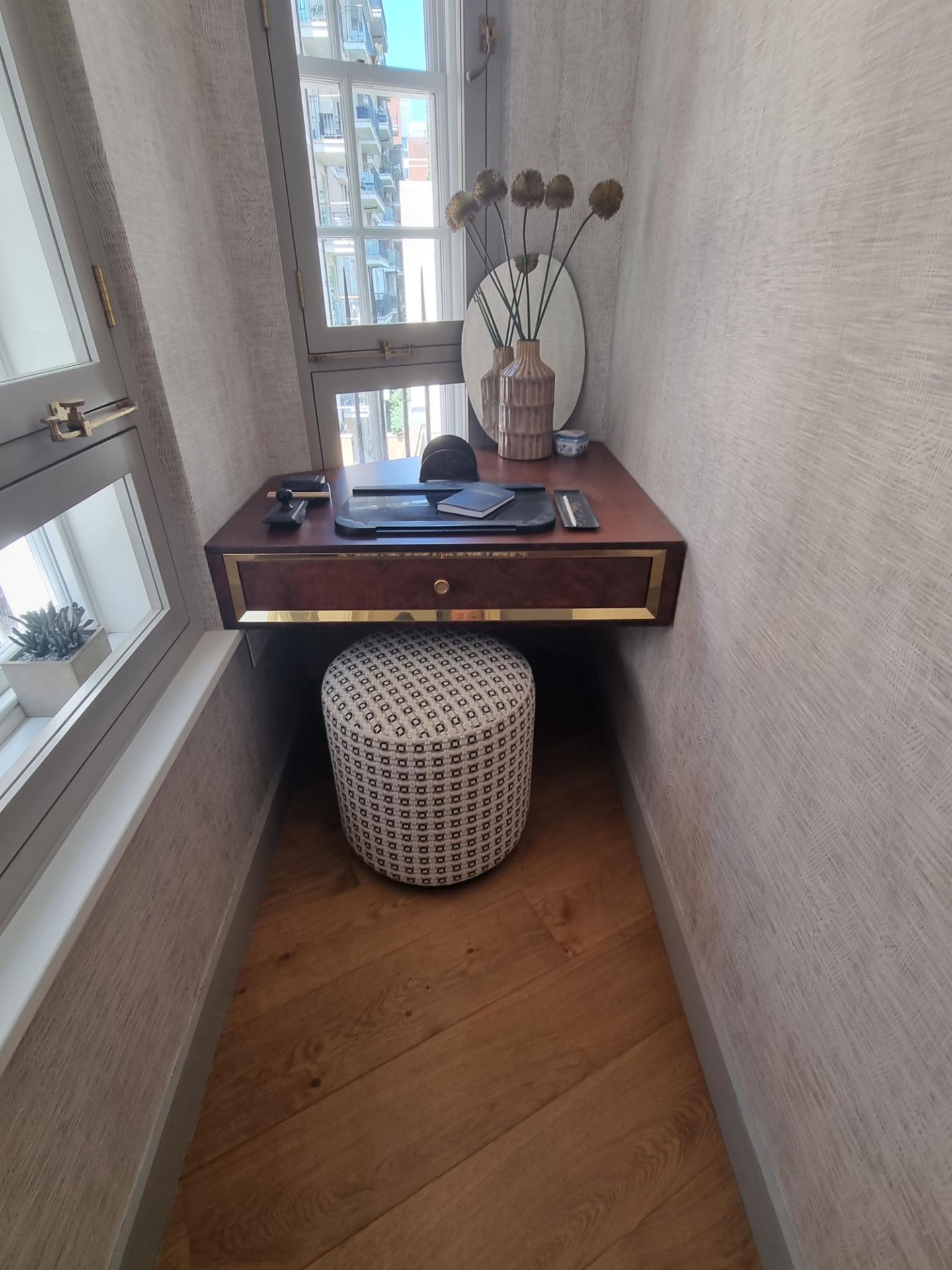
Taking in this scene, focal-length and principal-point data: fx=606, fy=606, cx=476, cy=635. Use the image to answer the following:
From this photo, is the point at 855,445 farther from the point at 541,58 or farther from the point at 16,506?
the point at 541,58

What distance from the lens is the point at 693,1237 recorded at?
0.84 metres

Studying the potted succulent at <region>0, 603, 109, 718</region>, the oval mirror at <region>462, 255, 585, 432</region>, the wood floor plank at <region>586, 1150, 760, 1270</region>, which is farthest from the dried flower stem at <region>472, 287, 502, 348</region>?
the wood floor plank at <region>586, 1150, 760, 1270</region>

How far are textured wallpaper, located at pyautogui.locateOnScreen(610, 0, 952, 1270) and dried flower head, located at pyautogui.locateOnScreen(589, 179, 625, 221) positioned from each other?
134 millimetres

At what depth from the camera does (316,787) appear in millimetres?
1566

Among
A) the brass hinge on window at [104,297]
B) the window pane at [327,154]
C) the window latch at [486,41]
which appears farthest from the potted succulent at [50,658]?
the window latch at [486,41]

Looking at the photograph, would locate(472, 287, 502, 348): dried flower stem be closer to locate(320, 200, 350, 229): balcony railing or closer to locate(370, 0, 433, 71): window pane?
locate(320, 200, 350, 229): balcony railing

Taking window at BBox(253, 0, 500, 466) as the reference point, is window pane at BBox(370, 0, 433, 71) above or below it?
above

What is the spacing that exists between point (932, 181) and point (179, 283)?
3.48 feet

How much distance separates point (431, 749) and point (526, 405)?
84cm

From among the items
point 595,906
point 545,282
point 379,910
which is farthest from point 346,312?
point 595,906

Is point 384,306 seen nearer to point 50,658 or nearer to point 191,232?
point 191,232

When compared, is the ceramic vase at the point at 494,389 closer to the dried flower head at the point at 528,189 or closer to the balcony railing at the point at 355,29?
the dried flower head at the point at 528,189

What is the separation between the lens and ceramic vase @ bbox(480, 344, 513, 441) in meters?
1.46

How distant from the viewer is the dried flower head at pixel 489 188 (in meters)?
1.16
